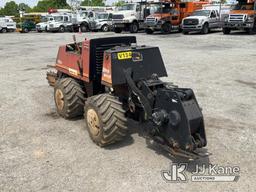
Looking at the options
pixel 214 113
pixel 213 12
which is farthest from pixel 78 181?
pixel 213 12

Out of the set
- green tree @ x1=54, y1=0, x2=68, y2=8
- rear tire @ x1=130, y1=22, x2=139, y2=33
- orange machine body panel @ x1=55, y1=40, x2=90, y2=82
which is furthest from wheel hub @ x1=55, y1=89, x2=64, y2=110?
green tree @ x1=54, y1=0, x2=68, y2=8

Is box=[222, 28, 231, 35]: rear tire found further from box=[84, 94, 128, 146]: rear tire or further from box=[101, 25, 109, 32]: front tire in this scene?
box=[84, 94, 128, 146]: rear tire

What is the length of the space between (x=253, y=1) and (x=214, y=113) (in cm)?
2115

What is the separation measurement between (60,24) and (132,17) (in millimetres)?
11366

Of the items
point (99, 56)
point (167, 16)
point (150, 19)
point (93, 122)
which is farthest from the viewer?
point (167, 16)

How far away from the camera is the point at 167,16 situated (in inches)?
1144

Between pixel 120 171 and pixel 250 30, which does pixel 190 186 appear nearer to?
pixel 120 171

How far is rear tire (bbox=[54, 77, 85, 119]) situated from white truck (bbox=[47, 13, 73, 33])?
34117 mm

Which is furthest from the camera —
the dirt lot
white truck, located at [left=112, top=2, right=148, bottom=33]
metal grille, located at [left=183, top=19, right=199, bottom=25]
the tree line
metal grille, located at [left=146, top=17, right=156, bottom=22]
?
the tree line

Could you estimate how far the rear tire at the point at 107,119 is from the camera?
527 centimetres

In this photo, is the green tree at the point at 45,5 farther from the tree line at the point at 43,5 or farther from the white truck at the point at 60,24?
the white truck at the point at 60,24

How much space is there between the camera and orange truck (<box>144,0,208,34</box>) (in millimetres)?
28734

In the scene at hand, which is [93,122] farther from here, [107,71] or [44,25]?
[44,25]

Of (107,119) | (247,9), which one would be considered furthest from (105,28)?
(107,119)
